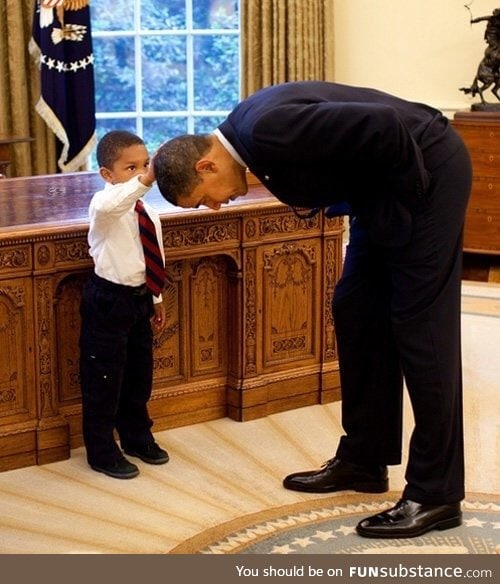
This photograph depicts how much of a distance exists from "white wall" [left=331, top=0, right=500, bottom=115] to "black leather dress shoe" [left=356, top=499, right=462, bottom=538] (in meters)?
4.29

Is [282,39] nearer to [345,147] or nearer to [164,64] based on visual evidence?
[164,64]

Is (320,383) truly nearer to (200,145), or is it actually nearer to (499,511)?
(499,511)

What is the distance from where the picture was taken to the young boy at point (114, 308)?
3.79 metres

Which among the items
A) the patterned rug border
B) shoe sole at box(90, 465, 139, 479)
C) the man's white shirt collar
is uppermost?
the man's white shirt collar

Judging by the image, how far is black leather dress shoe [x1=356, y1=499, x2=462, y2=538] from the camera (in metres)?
3.43

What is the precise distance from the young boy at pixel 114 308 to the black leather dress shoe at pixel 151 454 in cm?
10

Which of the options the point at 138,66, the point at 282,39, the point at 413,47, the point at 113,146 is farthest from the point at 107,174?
the point at 413,47

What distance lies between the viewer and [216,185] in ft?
10.3

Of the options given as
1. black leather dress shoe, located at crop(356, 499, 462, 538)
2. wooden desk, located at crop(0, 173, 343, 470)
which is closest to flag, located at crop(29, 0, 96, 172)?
wooden desk, located at crop(0, 173, 343, 470)

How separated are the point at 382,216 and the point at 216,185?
0.46 m

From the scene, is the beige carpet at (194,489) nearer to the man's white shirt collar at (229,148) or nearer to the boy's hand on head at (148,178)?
the boy's hand on head at (148,178)

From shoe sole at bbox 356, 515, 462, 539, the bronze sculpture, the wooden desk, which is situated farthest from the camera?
the bronze sculpture

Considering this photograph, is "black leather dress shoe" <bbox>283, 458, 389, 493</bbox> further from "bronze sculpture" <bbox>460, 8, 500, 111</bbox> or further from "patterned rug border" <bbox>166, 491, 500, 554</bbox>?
"bronze sculpture" <bbox>460, 8, 500, 111</bbox>

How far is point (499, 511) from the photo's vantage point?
3.69 m
